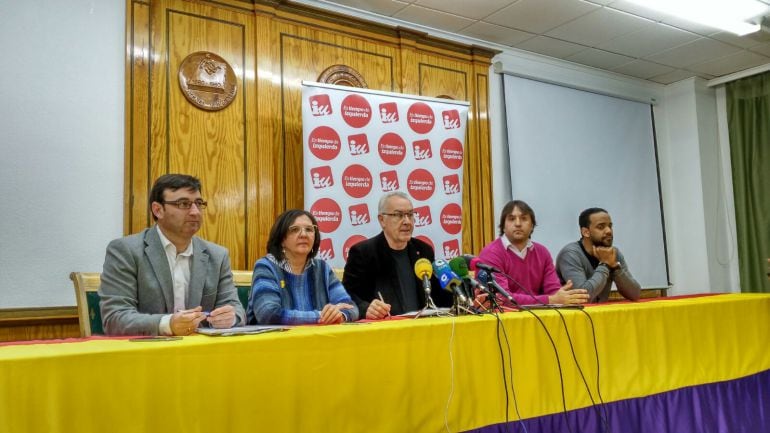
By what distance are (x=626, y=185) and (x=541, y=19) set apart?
2.08 metres

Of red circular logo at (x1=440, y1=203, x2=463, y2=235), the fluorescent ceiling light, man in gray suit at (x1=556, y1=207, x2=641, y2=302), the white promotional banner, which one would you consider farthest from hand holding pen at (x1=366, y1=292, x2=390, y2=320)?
the fluorescent ceiling light

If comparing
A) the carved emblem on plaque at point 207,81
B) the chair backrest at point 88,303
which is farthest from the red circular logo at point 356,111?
the chair backrest at point 88,303

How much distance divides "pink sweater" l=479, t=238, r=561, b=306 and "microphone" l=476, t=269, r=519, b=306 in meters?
0.72

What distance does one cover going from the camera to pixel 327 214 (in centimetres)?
349

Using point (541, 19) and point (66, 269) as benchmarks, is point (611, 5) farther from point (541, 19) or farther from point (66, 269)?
point (66, 269)

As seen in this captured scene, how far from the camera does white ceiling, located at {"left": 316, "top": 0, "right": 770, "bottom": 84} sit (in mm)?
3924

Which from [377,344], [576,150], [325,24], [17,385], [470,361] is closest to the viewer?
[17,385]

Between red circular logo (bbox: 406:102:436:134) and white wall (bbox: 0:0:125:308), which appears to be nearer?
white wall (bbox: 0:0:125:308)

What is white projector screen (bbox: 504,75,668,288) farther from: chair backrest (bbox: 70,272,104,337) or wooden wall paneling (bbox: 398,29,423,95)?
chair backrest (bbox: 70,272,104,337)

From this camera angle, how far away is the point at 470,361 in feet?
4.73

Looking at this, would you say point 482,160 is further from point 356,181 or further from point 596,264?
point 596,264

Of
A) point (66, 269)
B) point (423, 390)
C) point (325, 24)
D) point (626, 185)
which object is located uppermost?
point (325, 24)

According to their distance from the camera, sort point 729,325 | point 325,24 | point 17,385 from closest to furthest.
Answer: point 17,385 → point 729,325 → point 325,24

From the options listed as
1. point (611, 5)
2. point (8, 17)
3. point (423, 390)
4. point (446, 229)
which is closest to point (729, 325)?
point (423, 390)
